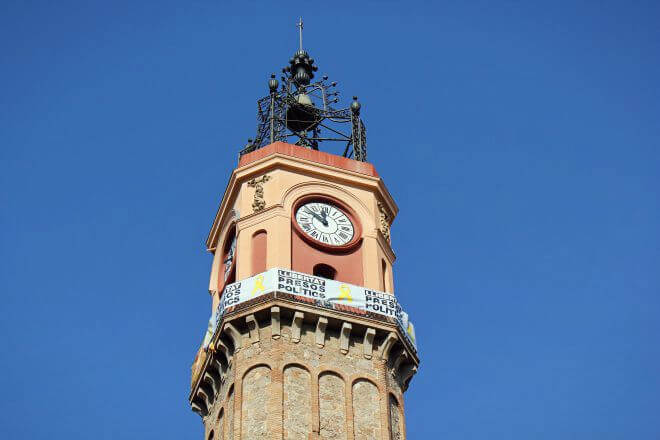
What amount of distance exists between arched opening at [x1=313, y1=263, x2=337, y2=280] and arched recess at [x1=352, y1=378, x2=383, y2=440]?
5.32m

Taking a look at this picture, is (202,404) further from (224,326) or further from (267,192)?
(267,192)

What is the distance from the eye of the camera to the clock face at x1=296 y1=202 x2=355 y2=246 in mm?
53219

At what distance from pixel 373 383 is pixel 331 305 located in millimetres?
3436

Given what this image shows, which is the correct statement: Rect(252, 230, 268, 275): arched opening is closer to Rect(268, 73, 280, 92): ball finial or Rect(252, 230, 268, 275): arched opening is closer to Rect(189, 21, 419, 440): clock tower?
Rect(189, 21, 419, 440): clock tower

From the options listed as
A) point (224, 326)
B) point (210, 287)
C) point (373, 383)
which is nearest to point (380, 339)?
point (373, 383)

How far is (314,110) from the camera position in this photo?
2426 inches

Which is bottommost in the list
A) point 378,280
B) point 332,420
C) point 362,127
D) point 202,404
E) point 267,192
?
point 332,420

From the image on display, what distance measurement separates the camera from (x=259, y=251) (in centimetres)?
5244

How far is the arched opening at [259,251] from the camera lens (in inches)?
2040

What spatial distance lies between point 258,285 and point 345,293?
3.45 metres

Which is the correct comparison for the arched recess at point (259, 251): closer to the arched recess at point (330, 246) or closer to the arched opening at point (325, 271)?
the arched recess at point (330, 246)

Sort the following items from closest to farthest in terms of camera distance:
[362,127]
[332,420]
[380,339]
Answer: [332,420], [380,339], [362,127]

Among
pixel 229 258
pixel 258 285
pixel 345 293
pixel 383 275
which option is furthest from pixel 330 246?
pixel 229 258

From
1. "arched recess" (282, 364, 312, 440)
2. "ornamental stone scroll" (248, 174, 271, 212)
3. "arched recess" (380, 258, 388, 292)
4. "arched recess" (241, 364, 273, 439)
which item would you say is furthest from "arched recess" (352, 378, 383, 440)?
"ornamental stone scroll" (248, 174, 271, 212)
